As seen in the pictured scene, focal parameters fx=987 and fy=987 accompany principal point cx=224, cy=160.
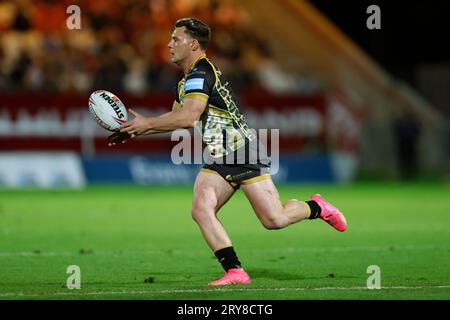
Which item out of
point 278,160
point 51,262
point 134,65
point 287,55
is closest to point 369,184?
point 278,160

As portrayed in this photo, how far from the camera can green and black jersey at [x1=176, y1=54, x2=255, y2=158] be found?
10.1m

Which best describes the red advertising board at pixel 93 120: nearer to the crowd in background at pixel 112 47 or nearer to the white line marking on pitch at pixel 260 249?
the crowd in background at pixel 112 47

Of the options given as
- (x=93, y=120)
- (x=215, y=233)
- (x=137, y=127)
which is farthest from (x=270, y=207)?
(x=93, y=120)

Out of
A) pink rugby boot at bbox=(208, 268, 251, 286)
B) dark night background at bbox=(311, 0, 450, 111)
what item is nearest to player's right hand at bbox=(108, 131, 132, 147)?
pink rugby boot at bbox=(208, 268, 251, 286)

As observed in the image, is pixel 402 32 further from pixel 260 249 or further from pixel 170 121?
pixel 170 121

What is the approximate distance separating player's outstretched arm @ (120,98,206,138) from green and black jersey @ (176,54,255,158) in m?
0.25

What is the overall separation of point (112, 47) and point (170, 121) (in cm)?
2016

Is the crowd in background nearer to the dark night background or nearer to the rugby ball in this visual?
the dark night background

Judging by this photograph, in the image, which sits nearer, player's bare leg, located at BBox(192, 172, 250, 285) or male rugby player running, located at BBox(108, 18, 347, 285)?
player's bare leg, located at BBox(192, 172, 250, 285)

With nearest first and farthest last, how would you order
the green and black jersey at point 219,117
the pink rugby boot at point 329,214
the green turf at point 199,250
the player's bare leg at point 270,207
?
1. the green turf at point 199,250
2. the green and black jersey at point 219,117
3. the player's bare leg at point 270,207
4. the pink rugby boot at point 329,214

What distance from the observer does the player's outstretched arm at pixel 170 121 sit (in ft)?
31.4

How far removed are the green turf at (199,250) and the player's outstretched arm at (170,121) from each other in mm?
1553

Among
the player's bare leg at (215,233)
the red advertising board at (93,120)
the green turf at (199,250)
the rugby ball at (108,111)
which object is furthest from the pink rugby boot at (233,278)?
the red advertising board at (93,120)

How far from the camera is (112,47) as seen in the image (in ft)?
96.5
